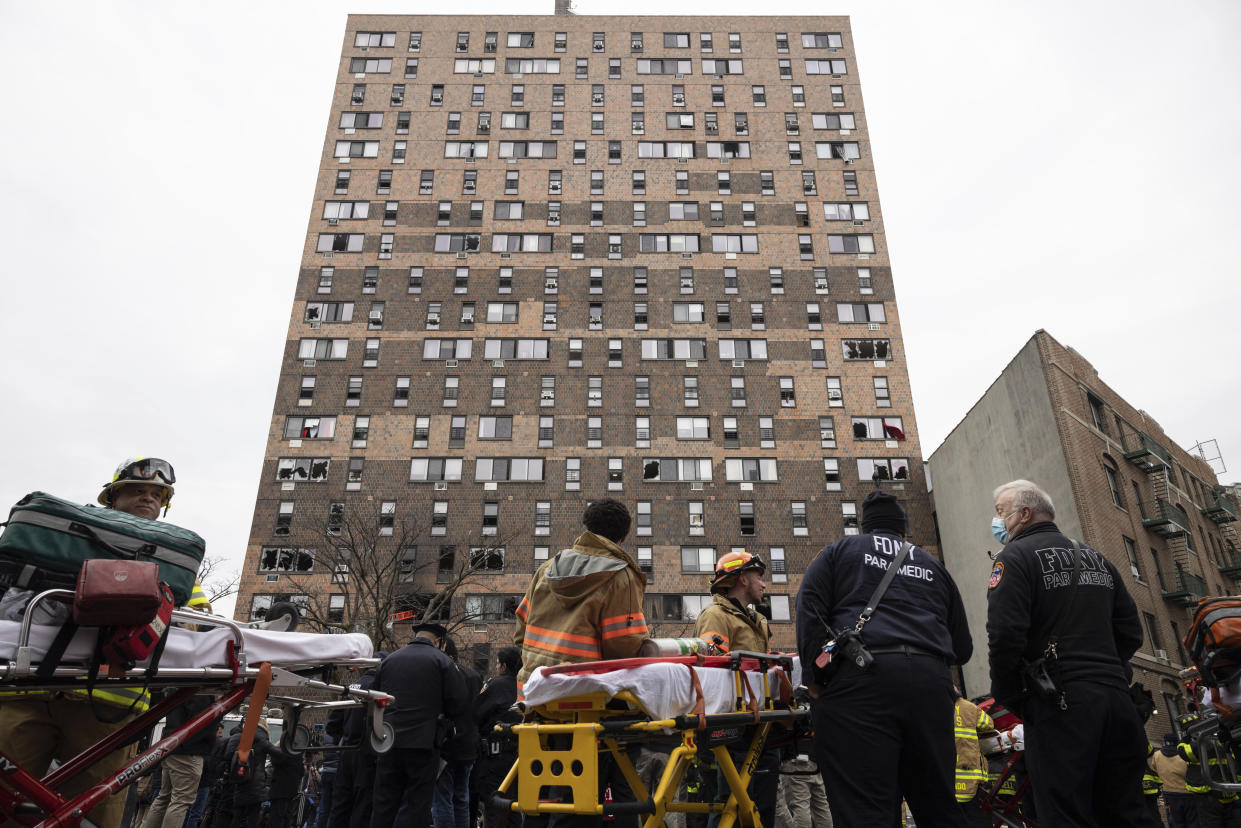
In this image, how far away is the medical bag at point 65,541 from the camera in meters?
3.43

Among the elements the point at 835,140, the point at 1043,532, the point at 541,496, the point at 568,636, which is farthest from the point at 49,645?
the point at 835,140

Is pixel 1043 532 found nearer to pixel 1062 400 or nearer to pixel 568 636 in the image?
pixel 568 636

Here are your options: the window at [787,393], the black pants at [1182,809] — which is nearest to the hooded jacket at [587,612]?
the black pants at [1182,809]

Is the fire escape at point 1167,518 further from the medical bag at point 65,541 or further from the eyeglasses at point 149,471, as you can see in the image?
the medical bag at point 65,541

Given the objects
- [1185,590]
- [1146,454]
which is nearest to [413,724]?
[1185,590]

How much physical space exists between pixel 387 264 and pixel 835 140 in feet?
99.2

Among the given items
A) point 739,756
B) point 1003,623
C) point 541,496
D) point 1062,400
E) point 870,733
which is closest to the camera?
point 870,733

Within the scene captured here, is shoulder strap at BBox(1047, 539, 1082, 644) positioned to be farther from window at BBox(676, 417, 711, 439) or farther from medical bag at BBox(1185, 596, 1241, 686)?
window at BBox(676, 417, 711, 439)

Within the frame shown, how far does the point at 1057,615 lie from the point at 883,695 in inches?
54.2

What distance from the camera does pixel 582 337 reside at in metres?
49.2

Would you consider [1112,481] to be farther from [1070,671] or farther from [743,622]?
[1070,671]

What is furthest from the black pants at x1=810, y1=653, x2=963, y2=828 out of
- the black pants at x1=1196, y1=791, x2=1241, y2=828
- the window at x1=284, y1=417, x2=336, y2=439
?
the window at x1=284, y1=417, x2=336, y2=439

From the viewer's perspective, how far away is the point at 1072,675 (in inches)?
180

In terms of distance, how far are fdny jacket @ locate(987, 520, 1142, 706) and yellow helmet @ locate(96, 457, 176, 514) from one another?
192 inches
